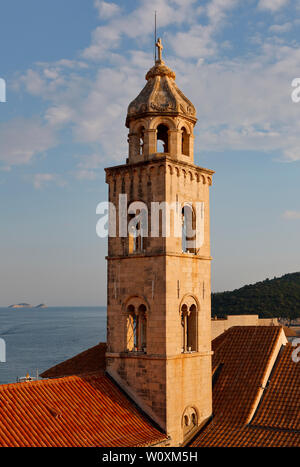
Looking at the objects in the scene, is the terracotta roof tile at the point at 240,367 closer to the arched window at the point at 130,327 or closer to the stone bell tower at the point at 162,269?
the stone bell tower at the point at 162,269

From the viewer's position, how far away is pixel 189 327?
20.6 m

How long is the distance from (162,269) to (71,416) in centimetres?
615

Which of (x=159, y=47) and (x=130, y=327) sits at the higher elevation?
(x=159, y=47)

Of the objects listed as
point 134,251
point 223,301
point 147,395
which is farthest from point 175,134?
point 223,301

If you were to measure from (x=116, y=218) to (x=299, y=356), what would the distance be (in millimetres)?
10762

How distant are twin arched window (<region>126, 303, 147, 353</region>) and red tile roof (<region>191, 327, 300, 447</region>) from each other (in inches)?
171

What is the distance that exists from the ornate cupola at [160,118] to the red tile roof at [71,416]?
9392 mm

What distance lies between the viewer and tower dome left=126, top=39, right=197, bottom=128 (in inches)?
797

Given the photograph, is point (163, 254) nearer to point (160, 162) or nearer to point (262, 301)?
point (160, 162)

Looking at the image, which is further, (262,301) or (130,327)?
(262,301)

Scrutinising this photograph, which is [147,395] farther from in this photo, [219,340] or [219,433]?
[219,340]

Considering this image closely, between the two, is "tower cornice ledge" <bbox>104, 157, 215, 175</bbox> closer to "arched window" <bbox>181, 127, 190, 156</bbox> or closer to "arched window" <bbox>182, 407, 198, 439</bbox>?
"arched window" <bbox>181, 127, 190, 156</bbox>

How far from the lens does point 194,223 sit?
20922mm

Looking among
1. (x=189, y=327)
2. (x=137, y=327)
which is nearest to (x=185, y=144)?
(x=189, y=327)
